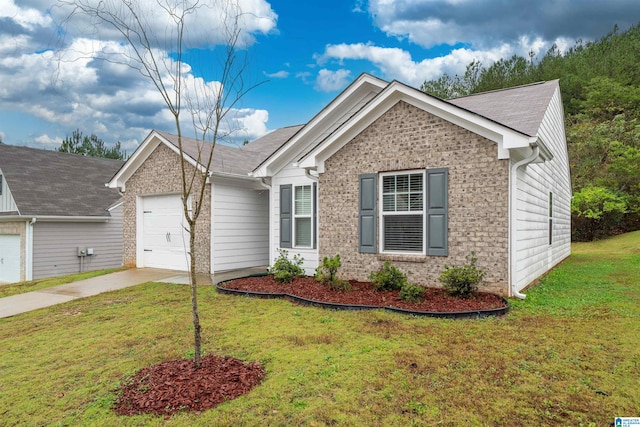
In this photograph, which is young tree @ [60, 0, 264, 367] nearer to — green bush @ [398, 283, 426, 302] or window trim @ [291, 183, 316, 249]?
green bush @ [398, 283, 426, 302]

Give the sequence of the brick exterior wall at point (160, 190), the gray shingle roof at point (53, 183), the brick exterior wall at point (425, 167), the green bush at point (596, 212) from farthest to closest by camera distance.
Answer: the green bush at point (596, 212) → the gray shingle roof at point (53, 183) → the brick exterior wall at point (160, 190) → the brick exterior wall at point (425, 167)

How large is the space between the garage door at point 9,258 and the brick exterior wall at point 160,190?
18.0 feet

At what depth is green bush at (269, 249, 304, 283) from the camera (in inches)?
347

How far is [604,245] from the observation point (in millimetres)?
19453

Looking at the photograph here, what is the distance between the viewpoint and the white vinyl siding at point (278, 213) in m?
9.91

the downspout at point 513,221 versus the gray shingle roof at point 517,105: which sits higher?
the gray shingle roof at point 517,105

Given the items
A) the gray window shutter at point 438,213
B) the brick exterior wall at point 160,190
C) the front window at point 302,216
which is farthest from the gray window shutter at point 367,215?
the brick exterior wall at point 160,190

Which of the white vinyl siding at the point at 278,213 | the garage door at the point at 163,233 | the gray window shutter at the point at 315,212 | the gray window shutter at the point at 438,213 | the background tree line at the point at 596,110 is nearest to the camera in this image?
the gray window shutter at the point at 438,213

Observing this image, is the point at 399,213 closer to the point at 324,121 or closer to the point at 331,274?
the point at 331,274

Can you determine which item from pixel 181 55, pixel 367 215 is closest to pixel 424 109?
pixel 367 215

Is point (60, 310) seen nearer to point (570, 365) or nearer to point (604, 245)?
point (570, 365)

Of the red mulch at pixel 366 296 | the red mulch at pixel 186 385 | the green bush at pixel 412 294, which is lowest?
the red mulch at pixel 186 385

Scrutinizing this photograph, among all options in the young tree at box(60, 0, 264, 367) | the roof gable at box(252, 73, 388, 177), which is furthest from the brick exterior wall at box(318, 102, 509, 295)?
the young tree at box(60, 0, 264, 367)

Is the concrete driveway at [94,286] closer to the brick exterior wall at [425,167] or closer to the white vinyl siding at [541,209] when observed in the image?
the brick exterior wall at [425,167]
